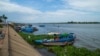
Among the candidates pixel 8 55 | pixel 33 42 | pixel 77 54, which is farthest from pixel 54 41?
pixel 8 55

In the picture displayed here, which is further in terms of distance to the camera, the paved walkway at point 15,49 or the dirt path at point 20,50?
the dirt path at point 20,50

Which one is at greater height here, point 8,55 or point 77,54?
point 8,55

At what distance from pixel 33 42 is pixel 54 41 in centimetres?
481

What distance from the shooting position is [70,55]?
24.1m

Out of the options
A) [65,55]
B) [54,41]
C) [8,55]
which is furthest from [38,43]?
[8,55]

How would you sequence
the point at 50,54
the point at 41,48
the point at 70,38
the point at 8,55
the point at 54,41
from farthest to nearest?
the point at 70,38
the point at 54,41
the point at 41,48
the point at 50,54
the point at 8,55

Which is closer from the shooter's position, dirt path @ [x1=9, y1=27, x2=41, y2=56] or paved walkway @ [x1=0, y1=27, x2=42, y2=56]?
paved walkway @ [x1=0, y1=27, x2=42, y2=56]

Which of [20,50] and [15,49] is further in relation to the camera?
[20,50]

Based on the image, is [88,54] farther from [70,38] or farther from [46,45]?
[70,38]

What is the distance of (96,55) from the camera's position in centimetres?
2441

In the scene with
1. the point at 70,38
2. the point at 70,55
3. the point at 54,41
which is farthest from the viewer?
the point at 70,38

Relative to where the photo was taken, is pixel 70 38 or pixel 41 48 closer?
pixel 41 48

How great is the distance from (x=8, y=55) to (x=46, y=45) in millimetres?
37122

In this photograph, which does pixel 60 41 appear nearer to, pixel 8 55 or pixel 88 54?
pixel 88 54
